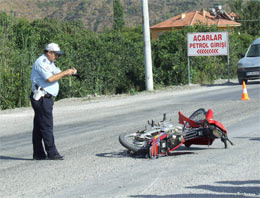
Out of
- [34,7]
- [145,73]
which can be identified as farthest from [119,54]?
Result: [34,7]

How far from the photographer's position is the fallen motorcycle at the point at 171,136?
29.0 feet

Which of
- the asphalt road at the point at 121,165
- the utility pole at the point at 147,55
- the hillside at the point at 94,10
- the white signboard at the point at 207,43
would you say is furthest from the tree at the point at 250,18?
the asphalt road at the point at 121,165

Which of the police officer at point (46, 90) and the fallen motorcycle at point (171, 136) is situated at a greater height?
the police officer at point (46, 90)

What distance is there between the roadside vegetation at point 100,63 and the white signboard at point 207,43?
3.67ft

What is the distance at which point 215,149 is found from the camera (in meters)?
9.59

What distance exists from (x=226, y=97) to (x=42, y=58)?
11248 mm

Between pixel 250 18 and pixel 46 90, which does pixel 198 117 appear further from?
pixel 250 18

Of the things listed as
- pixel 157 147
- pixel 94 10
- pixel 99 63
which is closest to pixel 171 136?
pixel 157 147

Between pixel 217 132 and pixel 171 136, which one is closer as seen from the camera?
pixel 171 136

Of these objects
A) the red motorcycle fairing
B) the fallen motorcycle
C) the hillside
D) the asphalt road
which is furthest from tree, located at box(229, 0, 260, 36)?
the red motorcycle fairing

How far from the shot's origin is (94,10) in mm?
123812

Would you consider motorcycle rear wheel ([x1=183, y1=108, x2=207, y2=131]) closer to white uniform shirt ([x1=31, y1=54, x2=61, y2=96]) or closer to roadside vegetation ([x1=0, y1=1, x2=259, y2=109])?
white uniform shirt ([x1=31, y1=54, x2=61, y2=96])

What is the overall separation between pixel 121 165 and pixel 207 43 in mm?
19659

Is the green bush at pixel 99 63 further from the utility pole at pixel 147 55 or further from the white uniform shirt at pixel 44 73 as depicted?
the white uniform shirt at pixel 44 73
